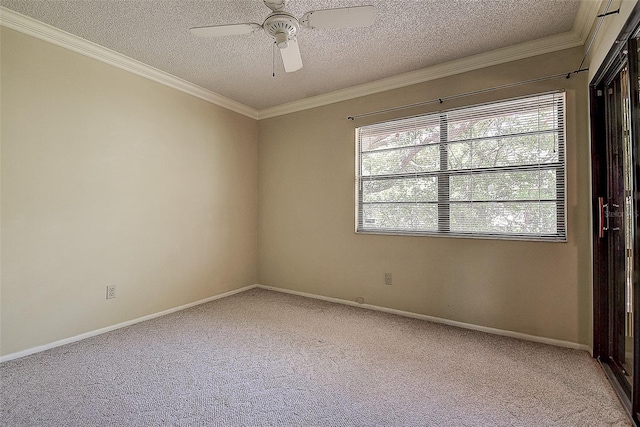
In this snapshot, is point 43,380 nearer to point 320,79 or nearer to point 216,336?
point 216,336

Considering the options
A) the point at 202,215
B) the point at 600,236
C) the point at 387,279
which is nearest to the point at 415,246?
the point at 387,279

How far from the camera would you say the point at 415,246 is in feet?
10.8

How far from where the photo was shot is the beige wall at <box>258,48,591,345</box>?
255 cm

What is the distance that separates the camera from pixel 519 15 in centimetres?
234

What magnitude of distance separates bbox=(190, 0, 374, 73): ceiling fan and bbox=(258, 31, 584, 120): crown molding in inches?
62.6

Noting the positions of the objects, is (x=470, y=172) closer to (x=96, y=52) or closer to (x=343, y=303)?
(x=343, y=303)

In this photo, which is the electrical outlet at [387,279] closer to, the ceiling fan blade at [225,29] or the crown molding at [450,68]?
the crown molding at [450,68]

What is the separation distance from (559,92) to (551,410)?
2423mm

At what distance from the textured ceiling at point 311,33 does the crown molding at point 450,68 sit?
0.07 metres

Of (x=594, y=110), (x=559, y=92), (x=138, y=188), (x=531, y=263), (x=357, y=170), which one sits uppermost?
(x=559, y=92)

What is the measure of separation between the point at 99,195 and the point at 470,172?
3.53m

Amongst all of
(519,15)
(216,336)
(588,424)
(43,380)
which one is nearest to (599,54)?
(519,15)

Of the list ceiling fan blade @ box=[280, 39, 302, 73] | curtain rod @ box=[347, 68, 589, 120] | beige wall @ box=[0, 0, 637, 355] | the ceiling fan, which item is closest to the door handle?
beige wall @ box=[0, 0, 637, 355]

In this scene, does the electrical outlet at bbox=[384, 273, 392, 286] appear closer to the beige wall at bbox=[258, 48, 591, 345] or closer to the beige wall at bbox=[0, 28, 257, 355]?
the beige wall at bbox=[258, 48, 591, 345]
